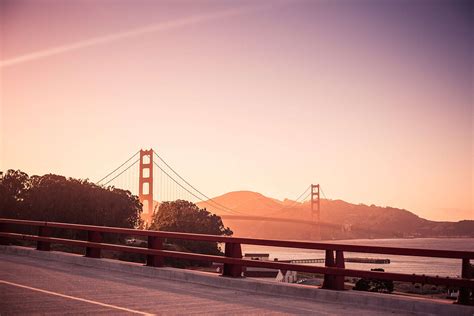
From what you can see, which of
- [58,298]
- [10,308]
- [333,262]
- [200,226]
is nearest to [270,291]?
[333,262]

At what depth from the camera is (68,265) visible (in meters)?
18.2

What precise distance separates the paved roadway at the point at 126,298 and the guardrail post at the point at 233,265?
70 cm

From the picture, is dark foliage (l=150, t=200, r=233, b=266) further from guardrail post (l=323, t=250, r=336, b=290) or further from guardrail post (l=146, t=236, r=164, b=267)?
guardrail post (l=323, t=250, r=336, b=290)

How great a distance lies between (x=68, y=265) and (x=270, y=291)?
737 cm

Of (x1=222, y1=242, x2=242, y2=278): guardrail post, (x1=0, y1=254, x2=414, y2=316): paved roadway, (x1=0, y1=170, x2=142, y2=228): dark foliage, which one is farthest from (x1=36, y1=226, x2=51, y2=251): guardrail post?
(x1=0, y1=170, x2=142, y2=228): dark foliage

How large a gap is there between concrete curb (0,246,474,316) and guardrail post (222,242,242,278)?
0.91 ft

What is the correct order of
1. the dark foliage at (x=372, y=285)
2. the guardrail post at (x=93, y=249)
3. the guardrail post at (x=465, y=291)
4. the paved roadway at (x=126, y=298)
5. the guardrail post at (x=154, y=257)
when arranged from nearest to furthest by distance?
1. the paved roadway at (x=126, y=298)
2. the guardrail post at (x=465, y=291)
3. the guardrail post at (x=154, y=257)
4. the guardrail post at (x=93, y=249)
5. the dark foliage at (x=372, y=285)

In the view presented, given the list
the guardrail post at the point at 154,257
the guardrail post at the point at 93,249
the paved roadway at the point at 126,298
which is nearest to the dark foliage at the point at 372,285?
the guardrail post at the point at 93,249

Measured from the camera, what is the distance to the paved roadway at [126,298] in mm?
10461

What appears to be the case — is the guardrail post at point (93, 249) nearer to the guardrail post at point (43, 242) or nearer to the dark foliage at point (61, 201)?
the guardrail post at point (43, 242)

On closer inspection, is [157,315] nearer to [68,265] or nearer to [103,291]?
[103,291]

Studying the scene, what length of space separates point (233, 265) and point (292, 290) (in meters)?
2.00

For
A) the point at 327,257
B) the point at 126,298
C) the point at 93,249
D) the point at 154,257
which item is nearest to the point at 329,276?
the point at 327,257

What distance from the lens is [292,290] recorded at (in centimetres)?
1310
